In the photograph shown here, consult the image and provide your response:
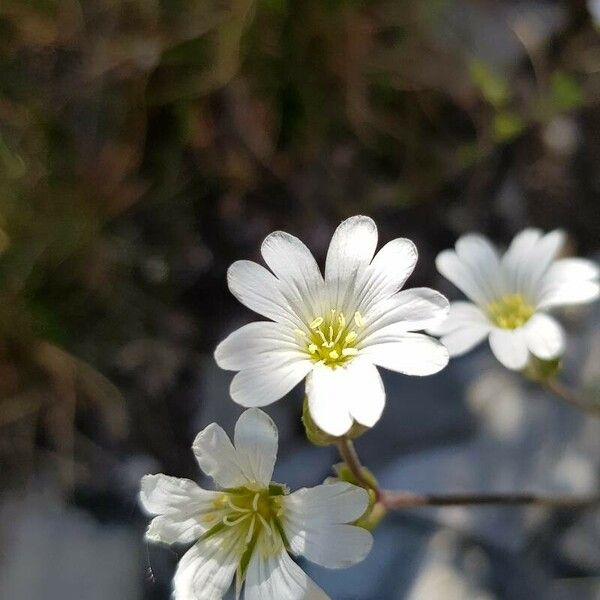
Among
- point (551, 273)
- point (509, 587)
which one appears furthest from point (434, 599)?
point (551, 273)

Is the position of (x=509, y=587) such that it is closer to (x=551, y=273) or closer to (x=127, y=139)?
(x=551, y=273)

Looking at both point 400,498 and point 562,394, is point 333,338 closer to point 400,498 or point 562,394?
point 400,498

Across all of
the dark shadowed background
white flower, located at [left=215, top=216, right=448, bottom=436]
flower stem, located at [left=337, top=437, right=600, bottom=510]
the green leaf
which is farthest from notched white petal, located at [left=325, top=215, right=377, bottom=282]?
the green leaf

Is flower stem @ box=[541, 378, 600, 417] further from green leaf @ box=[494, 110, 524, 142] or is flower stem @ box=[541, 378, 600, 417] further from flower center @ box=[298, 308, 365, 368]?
green leaf @ box=[494, 110, 524, 142]

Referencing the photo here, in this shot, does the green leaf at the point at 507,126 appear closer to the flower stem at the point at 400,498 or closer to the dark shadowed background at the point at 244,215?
the dark shadowed background at the point at 244,215

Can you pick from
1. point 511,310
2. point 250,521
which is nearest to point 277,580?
point 250,521

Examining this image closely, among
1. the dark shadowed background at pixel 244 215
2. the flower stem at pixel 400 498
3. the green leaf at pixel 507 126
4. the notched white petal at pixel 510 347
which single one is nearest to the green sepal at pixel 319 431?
the flower stem at pixel 400 498

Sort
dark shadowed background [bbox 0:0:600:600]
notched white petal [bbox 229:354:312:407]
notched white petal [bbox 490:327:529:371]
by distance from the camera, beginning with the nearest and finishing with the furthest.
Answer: notched white petal [bbox 229:354:312:407] → notched white petal [bbox 490:327:529:371] → dark shadowed background [bbox 0:0:600:600]
